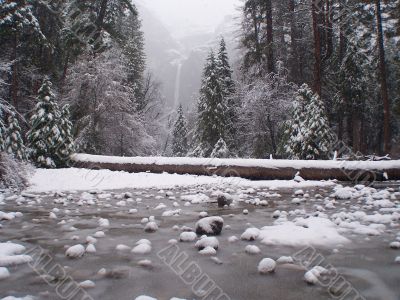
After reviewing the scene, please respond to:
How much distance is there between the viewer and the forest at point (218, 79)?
1445 cm

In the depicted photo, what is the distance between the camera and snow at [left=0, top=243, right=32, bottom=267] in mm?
2996

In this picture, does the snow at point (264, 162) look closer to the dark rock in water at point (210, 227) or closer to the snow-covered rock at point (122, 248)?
the dark rock in water at point (210, 227)

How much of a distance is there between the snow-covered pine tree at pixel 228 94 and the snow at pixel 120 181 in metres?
12.1

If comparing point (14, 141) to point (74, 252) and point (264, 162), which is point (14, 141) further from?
point (74, 252)

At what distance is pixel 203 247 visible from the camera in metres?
3.52

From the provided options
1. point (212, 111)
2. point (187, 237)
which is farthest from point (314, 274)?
point (212, 111)

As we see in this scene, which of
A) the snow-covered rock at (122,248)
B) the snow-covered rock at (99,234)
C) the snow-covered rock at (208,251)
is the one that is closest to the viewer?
the snow-covered rock at (208,251)

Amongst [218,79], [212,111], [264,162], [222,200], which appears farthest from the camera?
[218,79]

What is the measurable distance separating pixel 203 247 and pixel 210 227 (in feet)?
1.92

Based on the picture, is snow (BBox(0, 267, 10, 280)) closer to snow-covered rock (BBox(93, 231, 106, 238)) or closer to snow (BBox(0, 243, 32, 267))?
snow (BBox(0, 243, 32, 267))

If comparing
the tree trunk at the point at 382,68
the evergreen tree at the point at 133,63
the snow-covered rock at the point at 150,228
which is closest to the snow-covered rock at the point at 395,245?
the snow-covered rock at the point at 150,228

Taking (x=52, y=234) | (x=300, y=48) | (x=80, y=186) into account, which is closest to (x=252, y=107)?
(x=300, y=48)

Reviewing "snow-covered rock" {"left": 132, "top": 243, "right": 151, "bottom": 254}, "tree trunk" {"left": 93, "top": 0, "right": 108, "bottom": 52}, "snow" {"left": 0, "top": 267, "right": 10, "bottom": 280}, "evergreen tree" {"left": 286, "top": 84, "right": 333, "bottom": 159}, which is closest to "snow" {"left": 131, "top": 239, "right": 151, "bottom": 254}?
"snow-covered rock" {"left": 132, "top": 243, "right": 151, "bottom": 254}

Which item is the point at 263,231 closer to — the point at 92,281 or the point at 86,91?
the point at 92,281
